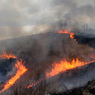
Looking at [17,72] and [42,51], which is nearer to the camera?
[17,72]

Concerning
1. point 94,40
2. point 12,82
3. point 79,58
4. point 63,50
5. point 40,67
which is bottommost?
point 12,82

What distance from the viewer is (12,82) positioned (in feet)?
25.2

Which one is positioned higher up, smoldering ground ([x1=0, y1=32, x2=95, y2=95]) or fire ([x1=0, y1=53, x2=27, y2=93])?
smoldering ground ([x1=0, y1=32, x2=95, y2=95])

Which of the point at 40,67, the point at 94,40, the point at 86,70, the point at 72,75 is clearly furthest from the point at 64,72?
the point at 94,40

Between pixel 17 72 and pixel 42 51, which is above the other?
pixel 42 51

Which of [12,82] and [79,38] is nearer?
[12,82]

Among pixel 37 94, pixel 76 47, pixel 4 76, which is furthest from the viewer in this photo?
pixel 76 47

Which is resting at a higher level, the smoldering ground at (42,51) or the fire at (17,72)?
the smoldering ground at (42,51)

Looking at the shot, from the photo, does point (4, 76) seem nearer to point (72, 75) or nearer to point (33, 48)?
point (33, 48)

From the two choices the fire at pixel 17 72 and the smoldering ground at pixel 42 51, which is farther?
the smoldering ground at pixel 42 51

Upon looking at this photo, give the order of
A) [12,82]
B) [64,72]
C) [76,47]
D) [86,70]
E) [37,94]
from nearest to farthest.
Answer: [37,94]
[86,70]
[64,72]
[12,82]
[76,47]

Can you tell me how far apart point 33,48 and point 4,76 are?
3.38 metres

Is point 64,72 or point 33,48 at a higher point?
point 33,48

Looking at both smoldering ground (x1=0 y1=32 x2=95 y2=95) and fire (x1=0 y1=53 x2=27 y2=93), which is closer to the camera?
fire (x1=0 y1=53 x2=27 y2=93)
